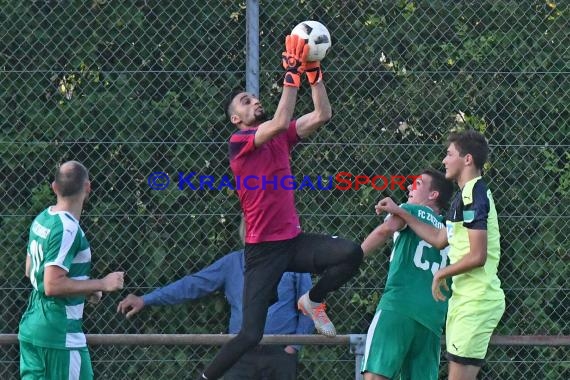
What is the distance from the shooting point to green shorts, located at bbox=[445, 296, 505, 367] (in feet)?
24.1

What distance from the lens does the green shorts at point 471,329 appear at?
7.35 meters

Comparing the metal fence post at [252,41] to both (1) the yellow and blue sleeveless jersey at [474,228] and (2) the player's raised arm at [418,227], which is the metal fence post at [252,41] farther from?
(1) the yellow and blue sleeveless jersey at [474,228]

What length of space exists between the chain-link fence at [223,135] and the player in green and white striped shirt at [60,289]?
128 centimetres

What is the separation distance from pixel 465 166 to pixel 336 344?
1534 millimetres

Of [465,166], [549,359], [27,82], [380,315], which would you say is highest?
[27,82]

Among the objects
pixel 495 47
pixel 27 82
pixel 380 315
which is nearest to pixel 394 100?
pixel 495 47

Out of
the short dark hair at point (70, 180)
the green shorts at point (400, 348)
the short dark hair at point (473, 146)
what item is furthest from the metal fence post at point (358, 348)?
the short dark hair at point (70, 180)

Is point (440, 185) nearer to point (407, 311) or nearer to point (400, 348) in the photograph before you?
point (407, 311)

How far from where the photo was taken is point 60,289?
276 inches

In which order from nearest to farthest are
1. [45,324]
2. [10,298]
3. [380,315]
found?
[45,324]
[380,315]
[10,298]

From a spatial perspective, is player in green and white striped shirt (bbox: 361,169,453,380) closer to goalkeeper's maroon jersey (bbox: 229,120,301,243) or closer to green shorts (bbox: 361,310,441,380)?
green shorts (bbox: 361,310,441,380)

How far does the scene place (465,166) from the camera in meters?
7.54

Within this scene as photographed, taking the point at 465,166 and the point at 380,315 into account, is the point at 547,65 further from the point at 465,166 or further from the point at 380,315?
the point at 380,315

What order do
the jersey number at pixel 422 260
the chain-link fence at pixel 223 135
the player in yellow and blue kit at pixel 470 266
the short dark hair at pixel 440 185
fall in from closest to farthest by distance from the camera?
the player in yellow and blue kit at pixel 470 266 → the jersey number at pixel 422 260 → the short dark hair at pixel 440 185 → the chain-link fence at pixel 223 135
